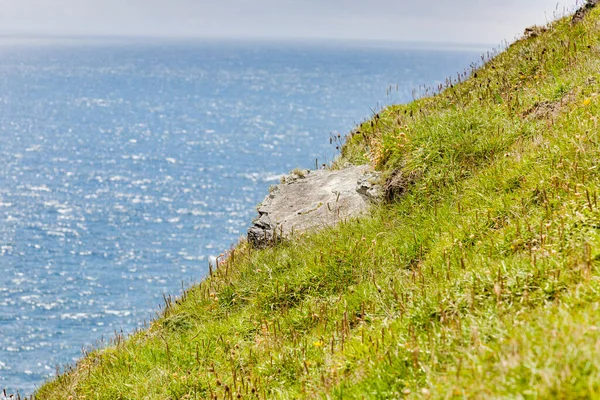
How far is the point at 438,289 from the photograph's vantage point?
5508 mm

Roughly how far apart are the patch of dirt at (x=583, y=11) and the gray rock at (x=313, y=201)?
8.95 metres

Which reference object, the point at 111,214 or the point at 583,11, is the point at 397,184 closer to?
the point at 583,11

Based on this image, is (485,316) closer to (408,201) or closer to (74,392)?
(408,201)

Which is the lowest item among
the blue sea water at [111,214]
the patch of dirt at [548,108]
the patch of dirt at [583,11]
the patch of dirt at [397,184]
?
the blue sea water at [111,214]

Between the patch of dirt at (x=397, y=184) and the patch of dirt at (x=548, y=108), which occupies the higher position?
the patch of dirt at (x=548, y=108)

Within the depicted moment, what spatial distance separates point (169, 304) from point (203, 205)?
249 feet

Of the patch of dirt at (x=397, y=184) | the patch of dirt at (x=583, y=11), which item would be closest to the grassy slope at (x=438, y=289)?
the patch of dirt at (x=397, y=184)

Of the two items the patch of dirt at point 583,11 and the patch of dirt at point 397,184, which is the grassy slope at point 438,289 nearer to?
the patch of dirt at point 397,184

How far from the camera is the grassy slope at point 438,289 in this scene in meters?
3.96

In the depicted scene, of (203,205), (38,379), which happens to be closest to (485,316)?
(38,379)

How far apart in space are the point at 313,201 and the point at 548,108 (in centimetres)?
532

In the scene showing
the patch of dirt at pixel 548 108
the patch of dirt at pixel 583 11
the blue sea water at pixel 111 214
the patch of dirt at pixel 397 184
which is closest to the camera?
the patch of dirt at pixel 548 108

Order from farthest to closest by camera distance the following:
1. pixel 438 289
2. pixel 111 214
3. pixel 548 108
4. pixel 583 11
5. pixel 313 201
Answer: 1. pixel 111 214
2. pixel 583 11
3. pixel 313 201
4. pixel 548 108
5. pixel 438 289

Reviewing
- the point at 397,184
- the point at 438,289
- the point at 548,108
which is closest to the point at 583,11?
the point at 548,108
